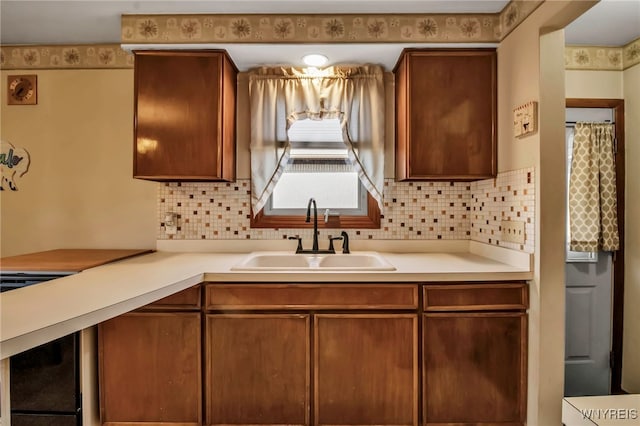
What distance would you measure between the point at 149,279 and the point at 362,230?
1319 mm

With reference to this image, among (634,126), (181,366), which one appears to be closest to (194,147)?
(181,366)

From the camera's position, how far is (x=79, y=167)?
7.73ft

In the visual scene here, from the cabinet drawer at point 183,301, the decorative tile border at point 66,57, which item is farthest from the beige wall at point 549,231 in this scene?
the decorative tile border at point 66,57

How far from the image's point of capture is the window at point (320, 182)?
2322mm

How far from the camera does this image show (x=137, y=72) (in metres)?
1.96

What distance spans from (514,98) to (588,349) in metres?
1.75

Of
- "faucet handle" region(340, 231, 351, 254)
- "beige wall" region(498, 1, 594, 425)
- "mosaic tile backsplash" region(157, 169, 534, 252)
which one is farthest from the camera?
"mosaic tile backsplash" region(157, 169, 534, 252)

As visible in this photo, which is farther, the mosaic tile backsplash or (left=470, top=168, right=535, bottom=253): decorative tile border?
the mosaic tile backsplash

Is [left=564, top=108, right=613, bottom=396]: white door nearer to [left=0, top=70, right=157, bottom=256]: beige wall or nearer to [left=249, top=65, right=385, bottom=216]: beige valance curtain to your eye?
[left=249, top=65, right=385, bottom=216]: beige valance curtain

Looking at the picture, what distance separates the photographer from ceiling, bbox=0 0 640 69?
184cm

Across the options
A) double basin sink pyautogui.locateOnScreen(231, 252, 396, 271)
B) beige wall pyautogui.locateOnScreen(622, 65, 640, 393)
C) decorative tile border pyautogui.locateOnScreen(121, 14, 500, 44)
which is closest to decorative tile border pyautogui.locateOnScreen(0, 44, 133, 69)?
decorative tile border pyautogui.locateOnScreen(121, 14, 500, 44)

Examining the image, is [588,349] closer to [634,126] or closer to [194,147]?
[634,126]

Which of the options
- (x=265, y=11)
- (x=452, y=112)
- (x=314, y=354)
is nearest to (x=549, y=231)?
(x=452, y=112)

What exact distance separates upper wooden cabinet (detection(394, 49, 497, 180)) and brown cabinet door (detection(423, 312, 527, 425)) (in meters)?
0.81
